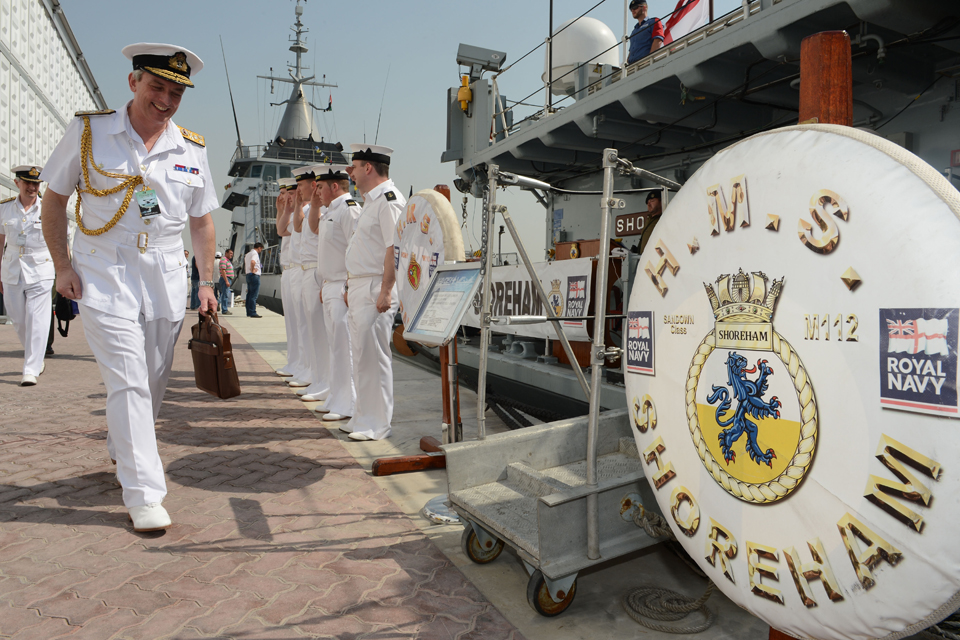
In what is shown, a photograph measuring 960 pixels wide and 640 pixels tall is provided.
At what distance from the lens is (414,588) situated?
2428mm

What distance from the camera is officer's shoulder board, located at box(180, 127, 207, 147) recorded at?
3310mm

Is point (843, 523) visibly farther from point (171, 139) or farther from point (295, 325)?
point (295, 325)

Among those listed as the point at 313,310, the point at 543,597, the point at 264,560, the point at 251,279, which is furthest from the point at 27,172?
the point at 251,279

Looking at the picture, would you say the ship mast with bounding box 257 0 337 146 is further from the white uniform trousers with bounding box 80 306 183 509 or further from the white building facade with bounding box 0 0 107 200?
the white uniform trousers with bounding box 80 306 183 509

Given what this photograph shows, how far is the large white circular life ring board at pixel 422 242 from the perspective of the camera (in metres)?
3.66

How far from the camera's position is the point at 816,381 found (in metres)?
1.49

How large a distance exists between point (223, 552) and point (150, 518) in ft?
1.45

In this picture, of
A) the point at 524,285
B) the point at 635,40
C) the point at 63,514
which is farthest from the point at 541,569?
the point at 635,40

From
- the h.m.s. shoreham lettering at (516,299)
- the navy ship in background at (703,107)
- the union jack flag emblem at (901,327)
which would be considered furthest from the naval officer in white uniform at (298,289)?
the union jack flag emblem at (901,327)

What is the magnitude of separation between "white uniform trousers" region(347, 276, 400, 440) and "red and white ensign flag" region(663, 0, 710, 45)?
413 cm

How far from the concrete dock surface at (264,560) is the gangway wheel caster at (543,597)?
4cm

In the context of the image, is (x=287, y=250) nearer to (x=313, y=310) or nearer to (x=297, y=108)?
(x=313, y=310)

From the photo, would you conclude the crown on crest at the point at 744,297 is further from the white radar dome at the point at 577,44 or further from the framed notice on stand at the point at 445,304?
the white radar dome at the point at 577,44

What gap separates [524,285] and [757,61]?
9.55 ft
